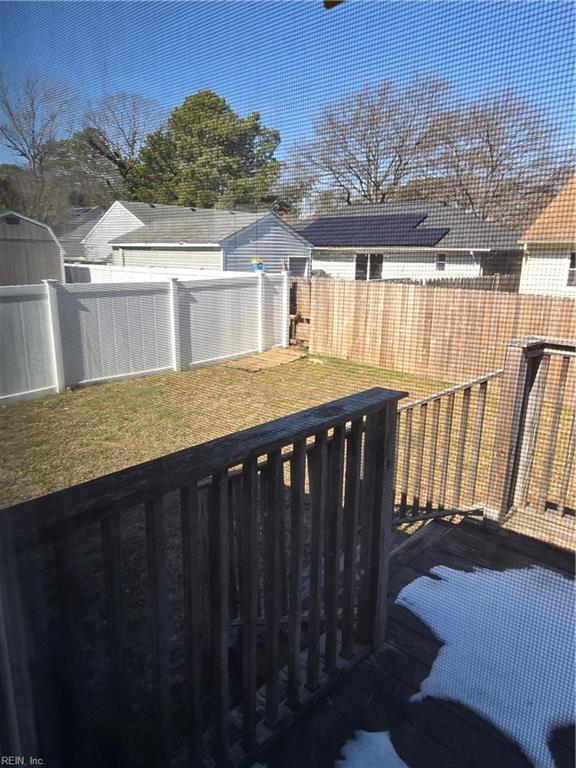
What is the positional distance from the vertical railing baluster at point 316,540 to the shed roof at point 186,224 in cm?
55

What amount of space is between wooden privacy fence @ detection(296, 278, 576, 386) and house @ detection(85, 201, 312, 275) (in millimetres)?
808

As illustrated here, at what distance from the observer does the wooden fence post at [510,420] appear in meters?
1.70

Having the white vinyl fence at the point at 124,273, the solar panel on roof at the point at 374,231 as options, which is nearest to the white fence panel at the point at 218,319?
the white vinyl fence at the point at 124,273

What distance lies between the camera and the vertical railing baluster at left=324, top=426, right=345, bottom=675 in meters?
0.99

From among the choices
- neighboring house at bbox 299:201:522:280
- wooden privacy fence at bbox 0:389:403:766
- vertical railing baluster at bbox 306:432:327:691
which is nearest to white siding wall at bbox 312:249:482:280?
neighboring house at bbox 299:201:522:280

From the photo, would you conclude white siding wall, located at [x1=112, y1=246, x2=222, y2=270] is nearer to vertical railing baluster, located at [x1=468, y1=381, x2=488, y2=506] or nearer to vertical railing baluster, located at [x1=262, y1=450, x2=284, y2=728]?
vertical railing baluster, located at [x1=262, y1=450, x2=284, y2=728]

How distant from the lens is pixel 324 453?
0.93 metres

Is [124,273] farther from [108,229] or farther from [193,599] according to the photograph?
[193,599]

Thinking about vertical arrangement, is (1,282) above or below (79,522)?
above

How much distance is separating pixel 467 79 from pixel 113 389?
7.68ft

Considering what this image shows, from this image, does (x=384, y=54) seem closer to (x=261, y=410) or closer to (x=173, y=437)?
(x=173, y=437)

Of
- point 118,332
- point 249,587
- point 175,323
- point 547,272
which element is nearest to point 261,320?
point 175,323

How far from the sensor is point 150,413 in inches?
85.4

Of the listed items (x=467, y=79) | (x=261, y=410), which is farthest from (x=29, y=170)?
(x=261, y=410)
